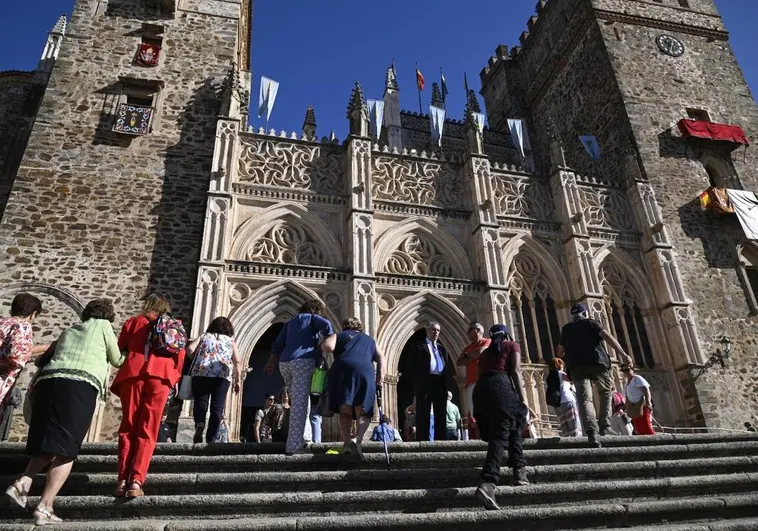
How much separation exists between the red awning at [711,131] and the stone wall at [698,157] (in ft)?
1.28

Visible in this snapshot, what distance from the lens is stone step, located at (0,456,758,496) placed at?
5395 millimetres

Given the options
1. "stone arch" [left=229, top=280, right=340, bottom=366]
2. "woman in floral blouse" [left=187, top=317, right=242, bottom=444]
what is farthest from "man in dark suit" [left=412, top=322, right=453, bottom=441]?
"stone arch" [left=229, top=280, right=340, bottom=366]

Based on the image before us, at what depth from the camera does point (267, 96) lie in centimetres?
1819

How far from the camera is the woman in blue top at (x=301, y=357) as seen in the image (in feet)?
21.1

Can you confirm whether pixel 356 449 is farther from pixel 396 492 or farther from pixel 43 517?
pixel 43 517

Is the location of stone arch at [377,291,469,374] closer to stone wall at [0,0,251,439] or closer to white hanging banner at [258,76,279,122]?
stone wall at [0,0,251,439]

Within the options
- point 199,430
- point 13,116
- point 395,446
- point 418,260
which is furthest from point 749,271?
point 13,116

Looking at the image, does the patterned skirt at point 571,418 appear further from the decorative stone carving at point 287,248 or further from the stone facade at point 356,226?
the decorative stone carving at point 287,248

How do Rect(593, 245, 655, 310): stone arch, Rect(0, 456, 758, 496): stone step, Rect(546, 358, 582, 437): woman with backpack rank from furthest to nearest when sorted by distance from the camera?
Rect(593, 245, 655, 310): stone arch → Rect(546, 358, 582, 437): woman with backpack → Rect(0, 456, 758, 496): stone step

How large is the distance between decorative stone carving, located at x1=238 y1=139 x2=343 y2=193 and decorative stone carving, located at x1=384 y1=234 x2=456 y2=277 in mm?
2534

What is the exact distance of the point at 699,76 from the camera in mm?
21688

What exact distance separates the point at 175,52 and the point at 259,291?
8655 millimetres

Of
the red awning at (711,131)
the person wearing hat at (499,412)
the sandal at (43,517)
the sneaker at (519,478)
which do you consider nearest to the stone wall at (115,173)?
the sandal at (43,517)

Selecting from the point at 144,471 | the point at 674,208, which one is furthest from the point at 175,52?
the point at 674,208
